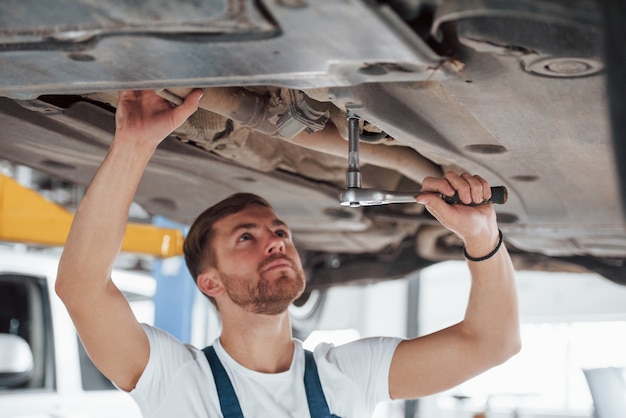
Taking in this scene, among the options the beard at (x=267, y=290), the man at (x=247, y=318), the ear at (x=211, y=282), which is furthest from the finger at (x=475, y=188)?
the ear at (x=211, y=282)

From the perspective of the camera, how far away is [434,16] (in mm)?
881

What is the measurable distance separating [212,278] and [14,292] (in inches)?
72.4

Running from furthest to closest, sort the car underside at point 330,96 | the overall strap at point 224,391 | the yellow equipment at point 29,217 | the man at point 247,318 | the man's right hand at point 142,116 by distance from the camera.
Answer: the yellow equipment at point 29,217, the overall strap at point 224,391, the man at point 247,318, the man's right hand at point 142,116, the car underside at point 330,96

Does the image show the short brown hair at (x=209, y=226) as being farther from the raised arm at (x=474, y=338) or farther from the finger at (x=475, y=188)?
the finger at (x=475, y=188)

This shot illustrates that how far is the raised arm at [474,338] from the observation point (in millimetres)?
1668

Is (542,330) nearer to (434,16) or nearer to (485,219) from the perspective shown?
(485,219)

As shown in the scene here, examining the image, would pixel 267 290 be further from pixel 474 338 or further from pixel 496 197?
pixel 496 197

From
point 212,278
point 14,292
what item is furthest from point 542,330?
point 212,278

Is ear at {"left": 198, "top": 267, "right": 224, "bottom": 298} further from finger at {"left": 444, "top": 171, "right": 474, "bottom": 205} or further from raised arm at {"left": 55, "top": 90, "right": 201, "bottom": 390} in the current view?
finger at {"left": 444, "top": 171, "right": 474, "bottom": 205}

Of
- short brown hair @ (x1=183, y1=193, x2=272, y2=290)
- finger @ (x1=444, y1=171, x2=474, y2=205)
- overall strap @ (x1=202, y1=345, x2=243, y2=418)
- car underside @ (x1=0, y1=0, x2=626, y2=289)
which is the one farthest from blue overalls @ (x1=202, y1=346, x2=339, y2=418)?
finger @ (x1=444, y1=171, x2=474, y2=205)

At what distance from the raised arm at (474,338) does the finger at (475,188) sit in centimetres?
9

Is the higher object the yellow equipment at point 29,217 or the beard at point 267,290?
the yellow equipment at point 29,217

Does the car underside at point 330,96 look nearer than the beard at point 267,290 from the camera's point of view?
Yes

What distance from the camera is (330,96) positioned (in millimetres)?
1100
